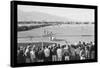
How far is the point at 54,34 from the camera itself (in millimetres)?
2330

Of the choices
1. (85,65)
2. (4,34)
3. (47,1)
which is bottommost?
(85,65)

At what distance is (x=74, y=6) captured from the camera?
2393 millimetres

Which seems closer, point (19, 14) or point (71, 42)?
point (19, 14)

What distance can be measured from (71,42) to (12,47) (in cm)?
64

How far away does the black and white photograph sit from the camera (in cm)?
220

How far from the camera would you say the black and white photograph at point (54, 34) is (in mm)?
2199

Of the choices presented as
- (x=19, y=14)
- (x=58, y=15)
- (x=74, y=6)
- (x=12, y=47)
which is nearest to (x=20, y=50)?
(x=12, y=47)

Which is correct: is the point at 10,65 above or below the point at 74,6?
below

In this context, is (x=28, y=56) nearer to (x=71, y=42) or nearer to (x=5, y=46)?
(x=5, y=46)

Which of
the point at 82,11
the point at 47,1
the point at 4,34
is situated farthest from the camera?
the point at 82,11

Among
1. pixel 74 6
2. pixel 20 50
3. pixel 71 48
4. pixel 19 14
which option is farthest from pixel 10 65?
pixel 74 6

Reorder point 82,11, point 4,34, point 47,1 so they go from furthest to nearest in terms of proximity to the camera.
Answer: point 82,11 < point 47,1 < point 4,34

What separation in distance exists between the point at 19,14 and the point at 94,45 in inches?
35.5

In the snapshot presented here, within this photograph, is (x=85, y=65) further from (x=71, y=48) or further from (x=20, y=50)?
(x=20, y=50)
